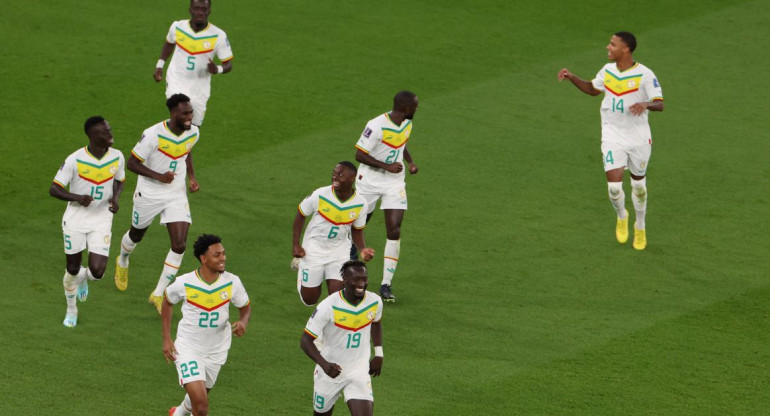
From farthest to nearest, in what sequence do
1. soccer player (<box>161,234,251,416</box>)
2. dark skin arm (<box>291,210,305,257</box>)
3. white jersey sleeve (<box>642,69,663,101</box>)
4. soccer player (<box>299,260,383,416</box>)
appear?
1. white jersey sleeve (<box>642,69,663,101</box>)
2. dark skin arm (<box>291,210,305,257</box>)
3. soccer player (<box>161,234,251,416</box>)
4. soccer player (<box>299,260,383,416</box>)

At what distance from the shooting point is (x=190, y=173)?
15023 mm

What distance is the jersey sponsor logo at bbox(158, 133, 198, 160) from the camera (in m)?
14.4

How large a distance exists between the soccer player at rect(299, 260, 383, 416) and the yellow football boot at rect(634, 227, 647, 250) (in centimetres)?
585

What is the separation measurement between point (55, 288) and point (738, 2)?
596 inches

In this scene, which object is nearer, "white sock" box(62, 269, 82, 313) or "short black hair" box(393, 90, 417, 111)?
"white sock" box(62, 269, 82, 313)

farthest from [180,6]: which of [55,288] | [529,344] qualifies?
[529,344]

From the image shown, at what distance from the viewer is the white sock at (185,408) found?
38.9 ft

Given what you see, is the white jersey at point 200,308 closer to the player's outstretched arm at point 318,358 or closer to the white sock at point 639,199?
the player's outstretched arm at point 318,358

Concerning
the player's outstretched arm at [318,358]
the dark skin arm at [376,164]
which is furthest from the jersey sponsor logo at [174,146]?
the player's outstretched arm at [318,358]

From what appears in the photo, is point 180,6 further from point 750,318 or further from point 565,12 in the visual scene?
point 750,318

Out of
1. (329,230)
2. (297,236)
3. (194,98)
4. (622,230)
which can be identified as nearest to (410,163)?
(329,230)

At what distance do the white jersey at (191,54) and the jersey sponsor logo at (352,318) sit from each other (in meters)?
6.57

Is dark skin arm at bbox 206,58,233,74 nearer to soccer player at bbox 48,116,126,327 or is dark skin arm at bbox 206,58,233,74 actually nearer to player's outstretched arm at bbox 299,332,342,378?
soccer player at bbox 48,116,126,327

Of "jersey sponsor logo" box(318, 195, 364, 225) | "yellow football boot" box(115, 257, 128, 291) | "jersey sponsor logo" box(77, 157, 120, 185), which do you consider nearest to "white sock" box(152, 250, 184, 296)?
"yellow football boot" box(115, 257, 128, 291)
